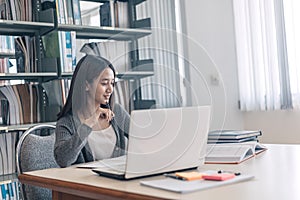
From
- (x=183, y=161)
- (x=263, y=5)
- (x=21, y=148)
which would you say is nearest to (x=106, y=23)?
(x=263, y=5)

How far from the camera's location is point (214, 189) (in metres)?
1.06

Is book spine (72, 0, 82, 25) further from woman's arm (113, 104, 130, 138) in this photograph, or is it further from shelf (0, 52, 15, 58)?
woman's arm (113, 104, 130, 138)

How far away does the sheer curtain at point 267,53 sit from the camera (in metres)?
3.54

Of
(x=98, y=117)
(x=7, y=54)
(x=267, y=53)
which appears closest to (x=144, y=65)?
(x=98, y=117)

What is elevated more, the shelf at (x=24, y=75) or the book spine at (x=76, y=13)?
the book spine at (x=76, y=13)

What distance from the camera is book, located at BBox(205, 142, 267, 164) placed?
1.50 meters

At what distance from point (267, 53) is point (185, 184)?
9.30 ft

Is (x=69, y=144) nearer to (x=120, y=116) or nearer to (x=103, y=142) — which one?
(x=103, y=142)

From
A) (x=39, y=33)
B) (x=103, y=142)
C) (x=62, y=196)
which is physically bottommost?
(x=62, y=196)

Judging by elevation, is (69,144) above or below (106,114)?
below

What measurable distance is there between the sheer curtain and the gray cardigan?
7.34 feet

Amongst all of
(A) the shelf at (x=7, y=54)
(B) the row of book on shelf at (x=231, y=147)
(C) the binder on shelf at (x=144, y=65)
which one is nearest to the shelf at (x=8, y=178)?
(A) the shelf at (x=7, y=54)

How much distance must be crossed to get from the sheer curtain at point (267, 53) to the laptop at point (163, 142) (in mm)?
2437

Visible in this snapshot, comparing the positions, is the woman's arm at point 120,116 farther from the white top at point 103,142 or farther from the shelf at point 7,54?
the shelf at point 7,54
